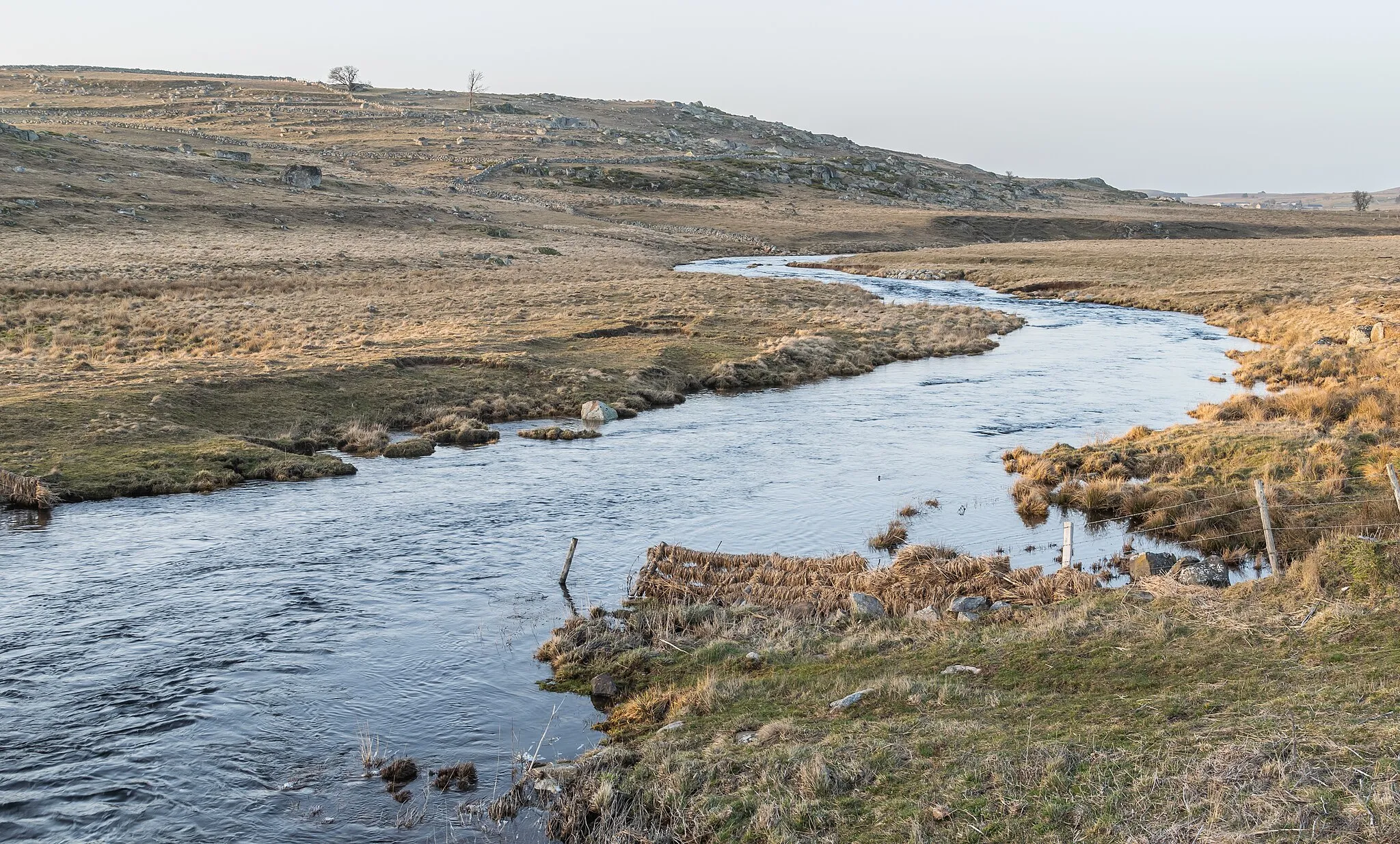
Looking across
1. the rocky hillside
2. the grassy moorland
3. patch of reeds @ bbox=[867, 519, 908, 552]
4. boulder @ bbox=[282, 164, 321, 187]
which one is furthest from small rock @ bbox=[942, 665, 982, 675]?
the rocky hillside

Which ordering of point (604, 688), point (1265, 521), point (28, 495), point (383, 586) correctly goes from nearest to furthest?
point (604, 688), point (1265, 521), point (383, 586), point (28, 495)

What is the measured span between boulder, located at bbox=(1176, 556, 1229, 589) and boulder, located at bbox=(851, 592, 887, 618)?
503 centimetres

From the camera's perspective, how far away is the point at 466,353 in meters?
43.0

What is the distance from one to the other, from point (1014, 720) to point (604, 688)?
5.93 m

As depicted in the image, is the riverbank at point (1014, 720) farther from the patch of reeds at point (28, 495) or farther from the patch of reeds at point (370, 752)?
the patch of reeds at point (28, 495)

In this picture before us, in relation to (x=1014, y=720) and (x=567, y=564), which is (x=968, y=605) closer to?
(x=1014, y=720)

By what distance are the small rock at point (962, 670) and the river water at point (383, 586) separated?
5.08 meters

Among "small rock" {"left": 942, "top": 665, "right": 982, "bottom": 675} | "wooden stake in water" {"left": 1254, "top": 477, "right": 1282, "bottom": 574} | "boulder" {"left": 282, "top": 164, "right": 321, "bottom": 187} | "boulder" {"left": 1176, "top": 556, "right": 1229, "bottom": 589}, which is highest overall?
"boulder" {"left": 282, "top": 164, "right": 321, "bottom": 187}

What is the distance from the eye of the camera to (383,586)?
1947cm

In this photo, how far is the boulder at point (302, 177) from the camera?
11606 cm

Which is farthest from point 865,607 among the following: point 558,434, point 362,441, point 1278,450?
point 362,441

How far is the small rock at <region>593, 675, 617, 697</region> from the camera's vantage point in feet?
49.2

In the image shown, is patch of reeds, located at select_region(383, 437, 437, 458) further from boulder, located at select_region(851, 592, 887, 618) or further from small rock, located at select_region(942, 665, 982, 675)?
small rock, located at select_region(942, 665, 982, 675)

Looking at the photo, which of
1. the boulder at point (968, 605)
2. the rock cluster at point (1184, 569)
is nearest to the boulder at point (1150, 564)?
the rock cluster at point (1184, 569)
